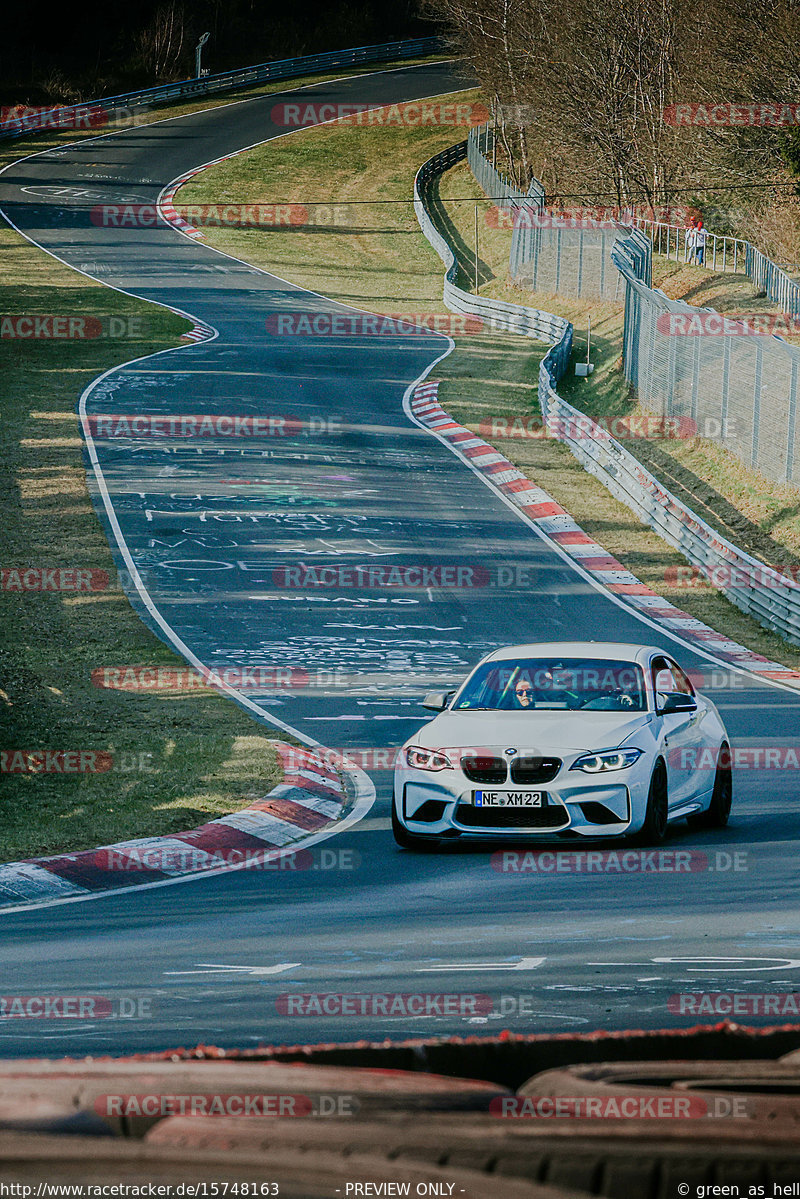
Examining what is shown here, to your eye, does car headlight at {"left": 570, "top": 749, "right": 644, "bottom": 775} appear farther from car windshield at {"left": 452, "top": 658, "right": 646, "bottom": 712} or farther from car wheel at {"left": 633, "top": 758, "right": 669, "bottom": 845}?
car windshield at {"left": 452, "top": 658, "right": 646, "bottom": 712}

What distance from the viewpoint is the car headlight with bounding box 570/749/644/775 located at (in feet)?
36.0

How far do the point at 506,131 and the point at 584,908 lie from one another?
71.6 metres

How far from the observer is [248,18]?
10431cm

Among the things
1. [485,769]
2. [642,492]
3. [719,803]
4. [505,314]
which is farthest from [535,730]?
[505,314]

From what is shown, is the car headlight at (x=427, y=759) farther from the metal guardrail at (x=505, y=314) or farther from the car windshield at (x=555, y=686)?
the metal guardrail at (x=505, y=314)

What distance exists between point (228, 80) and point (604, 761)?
87.4 metres

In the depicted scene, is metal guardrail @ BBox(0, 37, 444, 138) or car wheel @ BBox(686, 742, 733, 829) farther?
metal guardrail @ BBox(0, 37, 444, 138)

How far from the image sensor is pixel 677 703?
39.5ft

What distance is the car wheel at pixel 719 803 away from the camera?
39.6 ft

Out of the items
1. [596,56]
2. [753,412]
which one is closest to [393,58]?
[596,56]

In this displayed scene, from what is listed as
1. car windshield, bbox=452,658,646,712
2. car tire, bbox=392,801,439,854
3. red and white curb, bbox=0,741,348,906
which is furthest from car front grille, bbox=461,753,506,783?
red and white curb, bbox=0,741,348,906

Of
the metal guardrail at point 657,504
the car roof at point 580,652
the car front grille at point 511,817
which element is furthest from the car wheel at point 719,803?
the metal guardrail at point 657,504

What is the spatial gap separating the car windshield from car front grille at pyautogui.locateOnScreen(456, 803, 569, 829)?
1122 mm

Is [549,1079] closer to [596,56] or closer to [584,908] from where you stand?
[584,908]
